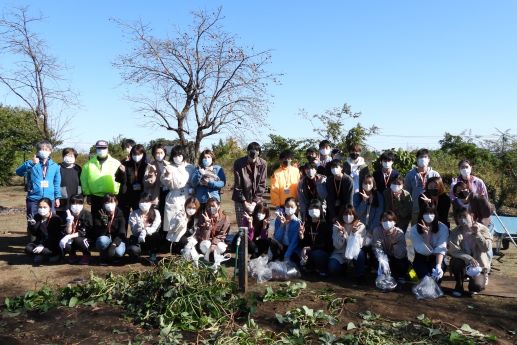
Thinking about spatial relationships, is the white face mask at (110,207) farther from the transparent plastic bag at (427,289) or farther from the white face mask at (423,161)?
the white face mask at (423,161)

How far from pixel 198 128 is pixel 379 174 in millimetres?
7679

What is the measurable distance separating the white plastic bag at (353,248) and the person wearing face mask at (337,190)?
49 cm

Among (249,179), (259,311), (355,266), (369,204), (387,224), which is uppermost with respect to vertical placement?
(249,179)

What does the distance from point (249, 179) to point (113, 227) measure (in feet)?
6.88

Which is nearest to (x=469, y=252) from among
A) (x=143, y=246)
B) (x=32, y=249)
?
(x=143, y=246)

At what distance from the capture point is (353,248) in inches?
241

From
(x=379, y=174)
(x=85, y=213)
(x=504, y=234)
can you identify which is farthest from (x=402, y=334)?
(x=85, y=213)

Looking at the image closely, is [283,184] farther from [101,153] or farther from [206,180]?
[101,153]

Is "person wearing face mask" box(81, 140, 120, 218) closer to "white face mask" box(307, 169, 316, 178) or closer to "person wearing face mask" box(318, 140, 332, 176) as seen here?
"white face mask" box(307, 169, 316, 178)

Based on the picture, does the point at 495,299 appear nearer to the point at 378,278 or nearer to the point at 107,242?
the point at 378,278

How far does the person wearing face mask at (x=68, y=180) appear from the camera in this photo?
7418 mm

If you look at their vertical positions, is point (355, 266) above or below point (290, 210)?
below

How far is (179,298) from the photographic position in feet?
14.9

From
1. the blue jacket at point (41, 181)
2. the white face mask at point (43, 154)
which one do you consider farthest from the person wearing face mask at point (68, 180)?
the white face mask at point (43, 154)
